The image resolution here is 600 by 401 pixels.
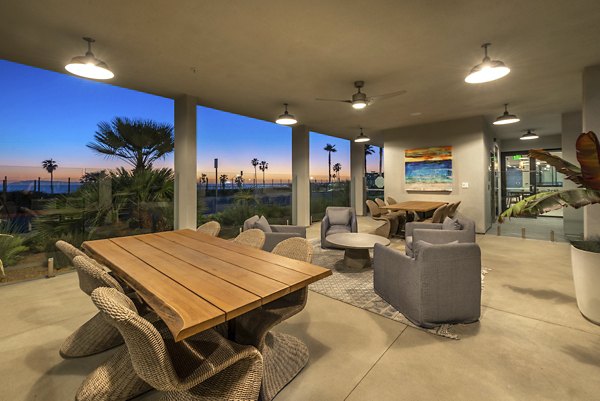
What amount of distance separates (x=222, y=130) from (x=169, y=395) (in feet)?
34.4

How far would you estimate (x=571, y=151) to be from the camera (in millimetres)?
6414

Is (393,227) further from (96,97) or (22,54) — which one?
(96,97)

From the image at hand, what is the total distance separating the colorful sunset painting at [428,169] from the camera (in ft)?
23.8

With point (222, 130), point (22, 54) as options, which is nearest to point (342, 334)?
point (22, 54)

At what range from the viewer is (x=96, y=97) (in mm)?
6762

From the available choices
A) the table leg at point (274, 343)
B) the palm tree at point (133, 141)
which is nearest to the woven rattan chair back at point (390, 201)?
the palm tree at point (133, 141)

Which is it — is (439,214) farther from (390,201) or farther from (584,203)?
(584,203)

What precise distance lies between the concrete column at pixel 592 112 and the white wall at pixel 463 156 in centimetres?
274

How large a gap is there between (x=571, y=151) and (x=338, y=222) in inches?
241

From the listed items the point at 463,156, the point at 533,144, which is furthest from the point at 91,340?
the point at 533,144

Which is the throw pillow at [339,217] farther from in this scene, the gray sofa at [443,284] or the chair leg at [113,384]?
the chair leg at [113,384]

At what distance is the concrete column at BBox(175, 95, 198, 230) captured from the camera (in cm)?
507

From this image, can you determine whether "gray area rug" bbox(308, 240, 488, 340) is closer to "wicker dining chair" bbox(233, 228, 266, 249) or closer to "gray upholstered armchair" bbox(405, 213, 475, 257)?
"gray upholstered armchair" bbox(405, 213, 475, 257)

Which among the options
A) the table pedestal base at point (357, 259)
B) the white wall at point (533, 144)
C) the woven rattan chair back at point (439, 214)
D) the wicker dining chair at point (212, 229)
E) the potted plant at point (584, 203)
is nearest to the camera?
the potted plant at point (584, 203)
